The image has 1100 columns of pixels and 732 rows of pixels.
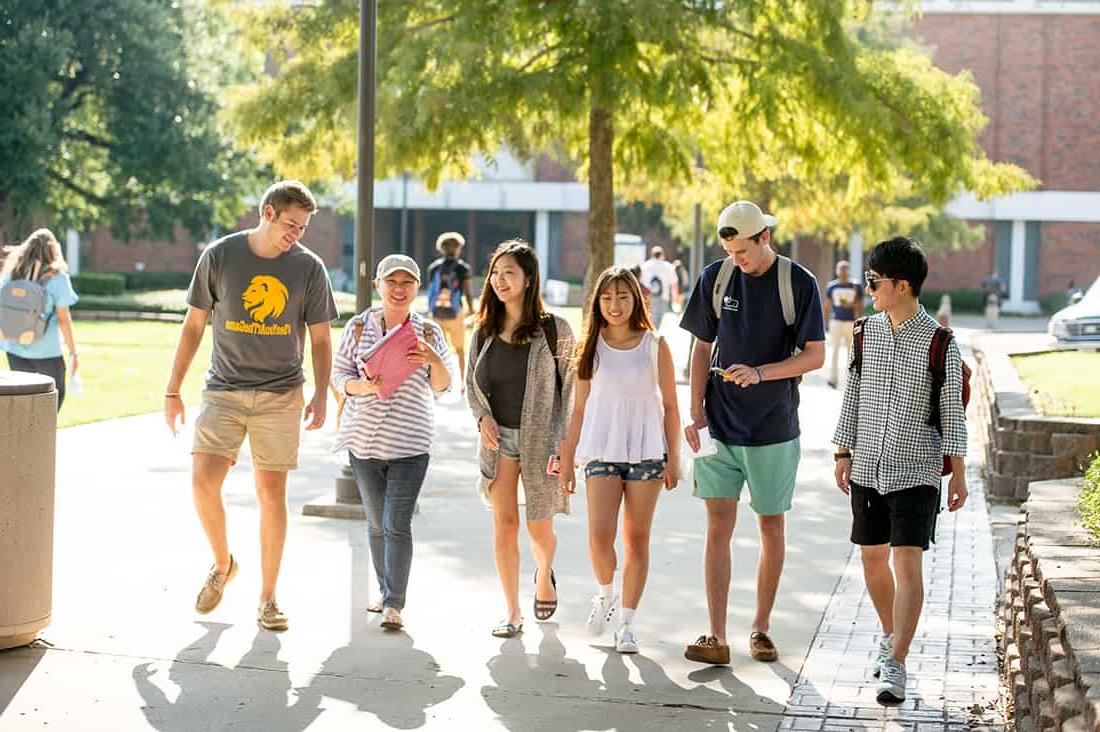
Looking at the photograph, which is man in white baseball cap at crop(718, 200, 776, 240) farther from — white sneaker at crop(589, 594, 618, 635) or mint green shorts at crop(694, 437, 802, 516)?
white sneaker at crop(589, 594, 618, 635)

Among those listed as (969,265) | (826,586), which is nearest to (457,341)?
(826,586)

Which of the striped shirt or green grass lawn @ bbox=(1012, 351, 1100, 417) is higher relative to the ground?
the striped shirt

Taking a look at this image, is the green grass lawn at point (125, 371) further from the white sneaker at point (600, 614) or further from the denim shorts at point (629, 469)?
the denim shorts at point (629, 469)

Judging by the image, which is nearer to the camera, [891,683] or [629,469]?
[891,683]

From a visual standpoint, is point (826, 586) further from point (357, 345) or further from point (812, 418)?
point (812, 418)

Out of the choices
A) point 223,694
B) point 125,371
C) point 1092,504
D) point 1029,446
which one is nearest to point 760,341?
point 1092,504

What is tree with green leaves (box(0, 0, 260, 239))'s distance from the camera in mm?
42031

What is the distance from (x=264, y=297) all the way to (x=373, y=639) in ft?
5.07

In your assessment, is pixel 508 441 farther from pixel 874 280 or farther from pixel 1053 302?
pixel 1053 302

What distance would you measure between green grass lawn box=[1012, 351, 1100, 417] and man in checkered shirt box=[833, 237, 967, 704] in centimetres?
604

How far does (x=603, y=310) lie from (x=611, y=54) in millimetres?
9569

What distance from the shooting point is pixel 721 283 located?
22.1 feet

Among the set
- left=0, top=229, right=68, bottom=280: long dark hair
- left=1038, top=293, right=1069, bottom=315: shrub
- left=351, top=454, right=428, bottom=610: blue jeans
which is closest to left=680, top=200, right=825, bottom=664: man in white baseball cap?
left=351, top=454, right=428, bottom=610: blue jeans

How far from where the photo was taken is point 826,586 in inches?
328
